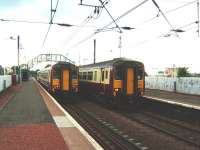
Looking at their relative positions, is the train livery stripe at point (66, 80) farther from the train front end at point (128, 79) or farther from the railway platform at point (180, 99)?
the train front end at point (128, 79)

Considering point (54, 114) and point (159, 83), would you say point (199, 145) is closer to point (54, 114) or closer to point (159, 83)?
point (54, 114)

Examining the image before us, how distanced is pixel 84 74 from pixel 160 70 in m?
57.9

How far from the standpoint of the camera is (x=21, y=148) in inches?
397

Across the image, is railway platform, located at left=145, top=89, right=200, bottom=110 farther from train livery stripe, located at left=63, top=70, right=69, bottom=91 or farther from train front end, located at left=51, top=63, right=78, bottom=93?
train livery stripe, located at left=63, top=70, right=69, bottom=91

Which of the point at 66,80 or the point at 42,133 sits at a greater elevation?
the point at 66,80

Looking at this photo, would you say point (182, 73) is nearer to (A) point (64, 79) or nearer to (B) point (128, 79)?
(A) point (64, 79)

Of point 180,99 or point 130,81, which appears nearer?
point 130,81

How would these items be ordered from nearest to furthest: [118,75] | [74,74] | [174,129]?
[174,129] < [118,75] < [74,74]

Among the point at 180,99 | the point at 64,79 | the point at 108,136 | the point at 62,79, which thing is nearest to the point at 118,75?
the point at 180,99

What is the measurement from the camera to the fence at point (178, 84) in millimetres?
38500

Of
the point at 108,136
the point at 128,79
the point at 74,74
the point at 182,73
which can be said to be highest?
the point at 182,73

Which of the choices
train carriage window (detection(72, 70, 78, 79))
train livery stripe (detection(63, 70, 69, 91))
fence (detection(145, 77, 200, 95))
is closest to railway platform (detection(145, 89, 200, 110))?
fence (detection(145, 77, 200, 95))

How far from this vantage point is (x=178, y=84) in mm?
42438

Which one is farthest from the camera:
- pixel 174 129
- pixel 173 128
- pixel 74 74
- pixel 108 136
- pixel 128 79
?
pixel 74 74
